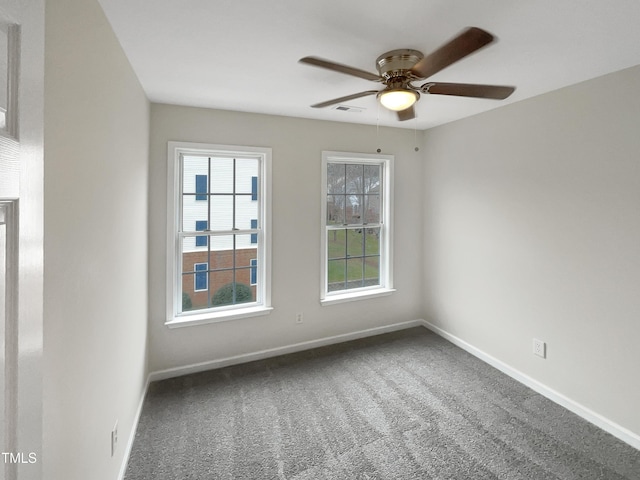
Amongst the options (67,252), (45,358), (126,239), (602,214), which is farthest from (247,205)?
(602,214)

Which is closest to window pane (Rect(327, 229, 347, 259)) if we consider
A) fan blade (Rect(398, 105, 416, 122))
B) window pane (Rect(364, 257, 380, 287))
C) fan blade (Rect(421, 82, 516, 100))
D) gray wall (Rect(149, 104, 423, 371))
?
gray wall (Rect(149, 104, 423, 371))

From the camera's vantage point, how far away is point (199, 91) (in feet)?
8.48

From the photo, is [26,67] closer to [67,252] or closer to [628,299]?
[67,252]

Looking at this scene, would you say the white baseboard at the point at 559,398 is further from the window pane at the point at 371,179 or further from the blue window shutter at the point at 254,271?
the blue window shutter at the point at 254,271

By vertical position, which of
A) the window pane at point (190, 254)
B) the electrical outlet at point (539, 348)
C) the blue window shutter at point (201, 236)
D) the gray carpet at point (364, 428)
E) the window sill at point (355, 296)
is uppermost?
the blue window shutter at point (201, 236)

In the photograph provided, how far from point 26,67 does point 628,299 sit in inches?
126

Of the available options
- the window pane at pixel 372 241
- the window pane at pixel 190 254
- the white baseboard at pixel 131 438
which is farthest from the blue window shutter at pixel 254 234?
the white baseboard at pixel 131 438

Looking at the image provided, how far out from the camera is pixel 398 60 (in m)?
1.92

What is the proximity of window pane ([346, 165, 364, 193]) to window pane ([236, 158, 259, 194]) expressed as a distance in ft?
3.69

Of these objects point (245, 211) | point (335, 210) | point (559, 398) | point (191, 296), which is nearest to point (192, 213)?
point (245, 211)

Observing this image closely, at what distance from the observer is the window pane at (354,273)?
3.86 meters

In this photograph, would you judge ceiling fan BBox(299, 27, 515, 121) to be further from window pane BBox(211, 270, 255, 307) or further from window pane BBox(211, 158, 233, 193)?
window pane BBox(211, 270, 255, 307)

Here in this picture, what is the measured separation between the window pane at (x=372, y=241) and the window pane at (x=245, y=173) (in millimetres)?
1528

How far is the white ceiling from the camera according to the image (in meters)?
1.53
